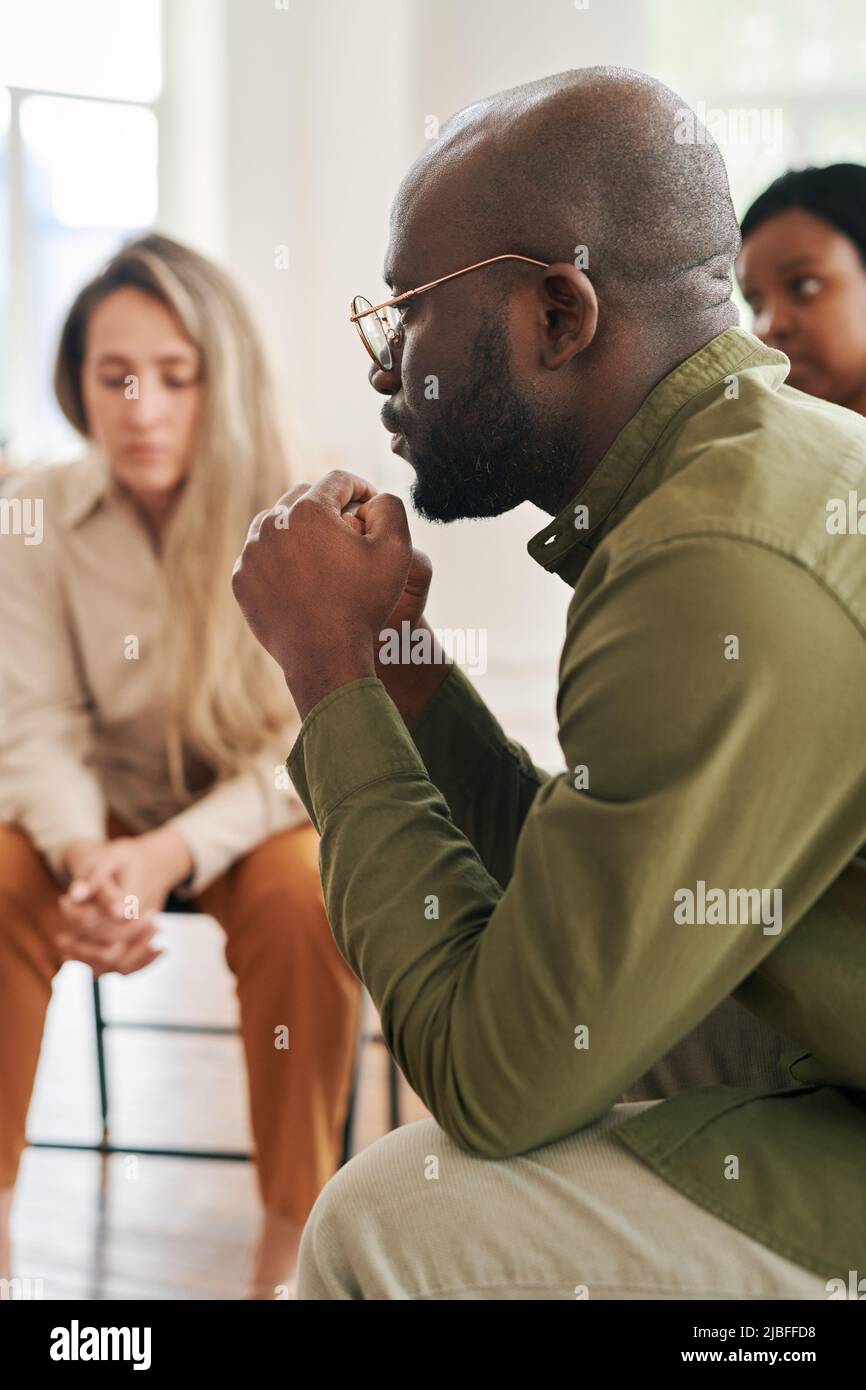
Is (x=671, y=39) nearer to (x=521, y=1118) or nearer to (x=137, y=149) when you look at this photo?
(x=137, y=149)

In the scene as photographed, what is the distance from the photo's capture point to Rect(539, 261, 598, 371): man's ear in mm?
820

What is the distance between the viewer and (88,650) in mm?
1928

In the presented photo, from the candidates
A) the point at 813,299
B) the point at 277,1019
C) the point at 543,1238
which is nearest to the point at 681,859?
the point at 543,1238

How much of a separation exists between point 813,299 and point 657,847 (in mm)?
1182

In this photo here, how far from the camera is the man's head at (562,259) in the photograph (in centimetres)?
83

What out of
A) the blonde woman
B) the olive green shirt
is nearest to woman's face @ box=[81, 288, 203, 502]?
the blonde woman

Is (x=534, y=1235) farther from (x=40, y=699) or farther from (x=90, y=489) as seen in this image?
(x=90, y=489)

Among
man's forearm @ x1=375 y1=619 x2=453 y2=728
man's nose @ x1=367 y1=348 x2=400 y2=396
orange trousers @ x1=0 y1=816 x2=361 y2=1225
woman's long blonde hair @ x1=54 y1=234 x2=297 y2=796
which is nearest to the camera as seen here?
man's nose @ x1=367 y1=348 x2=400 y2=396

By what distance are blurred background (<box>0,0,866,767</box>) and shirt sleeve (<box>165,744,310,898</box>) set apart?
1.52 m

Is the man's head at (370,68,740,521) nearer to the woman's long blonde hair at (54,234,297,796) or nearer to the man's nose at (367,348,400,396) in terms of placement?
the man's nose at (367,348,400,396)

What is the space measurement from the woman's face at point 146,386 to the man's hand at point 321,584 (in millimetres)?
1049

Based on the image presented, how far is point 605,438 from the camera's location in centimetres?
86
